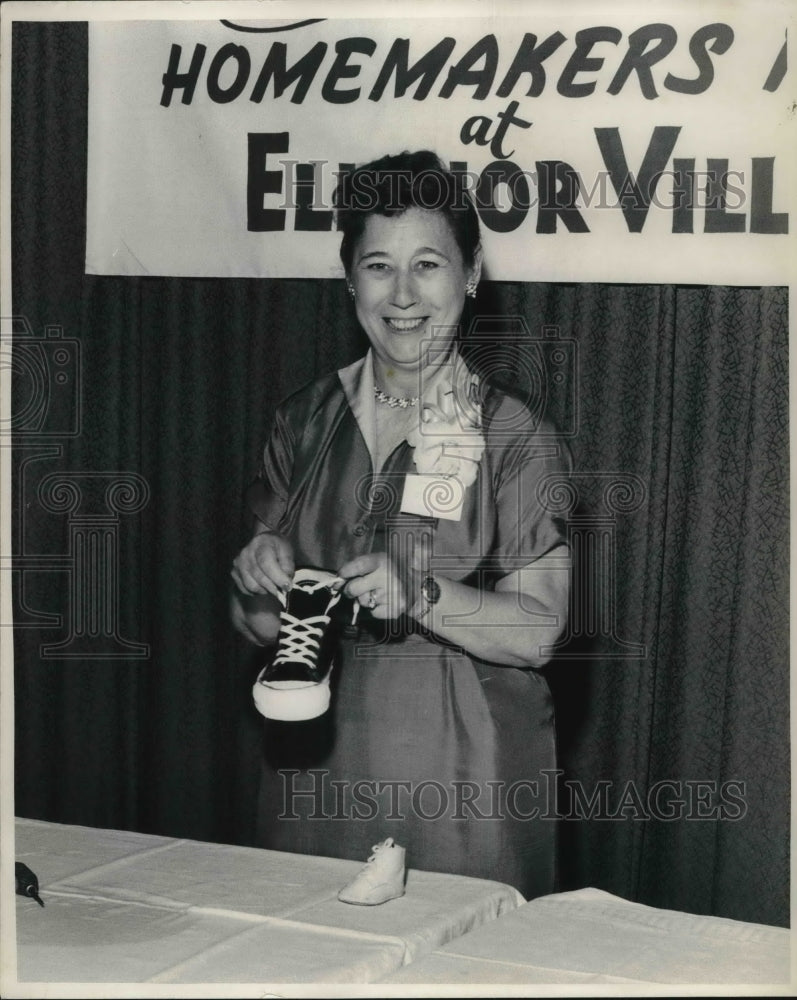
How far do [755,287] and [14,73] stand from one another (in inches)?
59.3

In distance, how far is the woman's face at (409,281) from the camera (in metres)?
Result: 2.27

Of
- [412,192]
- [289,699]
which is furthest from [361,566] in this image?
[412,192]

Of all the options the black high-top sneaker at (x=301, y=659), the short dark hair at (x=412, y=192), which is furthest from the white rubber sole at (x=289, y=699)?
the short dark hair at (x=412, y=192)

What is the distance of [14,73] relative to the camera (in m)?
2.54

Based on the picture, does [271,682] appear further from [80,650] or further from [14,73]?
[14,73]

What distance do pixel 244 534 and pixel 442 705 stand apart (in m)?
0.54

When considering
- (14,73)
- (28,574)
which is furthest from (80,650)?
(14,73)

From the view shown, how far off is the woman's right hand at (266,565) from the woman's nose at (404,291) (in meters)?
0.50

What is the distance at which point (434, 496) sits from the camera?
7.59 feet

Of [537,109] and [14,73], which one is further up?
[14,73]

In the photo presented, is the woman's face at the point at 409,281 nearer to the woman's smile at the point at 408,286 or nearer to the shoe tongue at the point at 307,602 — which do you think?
the woman's smile at the point at 408,286

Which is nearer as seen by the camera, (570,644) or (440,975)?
(440,975)

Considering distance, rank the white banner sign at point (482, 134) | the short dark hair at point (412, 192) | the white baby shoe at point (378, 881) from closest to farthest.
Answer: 1. the white baby shoe at point (378, 881)
2. the white banner sign at point (482, 134)
3. the short dark hair at point (412, 192)

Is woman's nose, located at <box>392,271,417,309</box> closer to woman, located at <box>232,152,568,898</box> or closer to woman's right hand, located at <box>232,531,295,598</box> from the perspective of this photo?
woman, located at <box>232,152,568,898</box>
